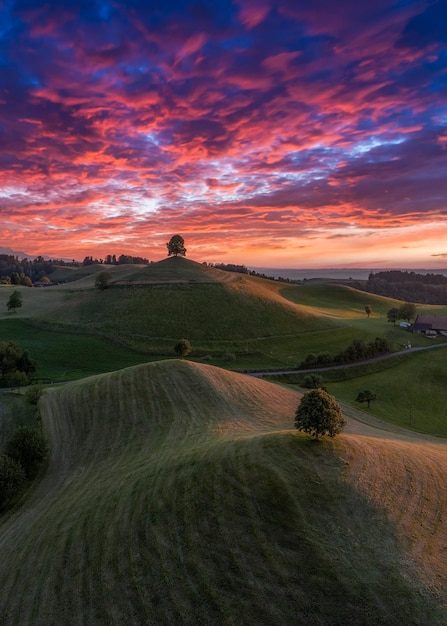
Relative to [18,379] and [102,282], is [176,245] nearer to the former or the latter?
[102,282]

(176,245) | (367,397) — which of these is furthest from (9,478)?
(176,245)

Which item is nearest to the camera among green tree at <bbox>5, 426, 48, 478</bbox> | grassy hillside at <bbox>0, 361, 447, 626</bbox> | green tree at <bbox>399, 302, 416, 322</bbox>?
grassy hillside at <bbox>0, 361, 447, 626</bbox>

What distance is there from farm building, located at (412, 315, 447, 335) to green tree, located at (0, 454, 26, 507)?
12612 cm

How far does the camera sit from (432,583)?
1588cm

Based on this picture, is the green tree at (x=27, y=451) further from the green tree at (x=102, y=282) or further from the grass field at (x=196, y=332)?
the green tree at (x=102, y=282)

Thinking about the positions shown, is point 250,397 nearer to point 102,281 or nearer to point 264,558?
point 264,558

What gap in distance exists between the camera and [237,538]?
741 inches

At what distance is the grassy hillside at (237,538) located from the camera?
15727mm

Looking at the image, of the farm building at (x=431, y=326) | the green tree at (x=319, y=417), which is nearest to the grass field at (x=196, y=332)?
the farm building at (x=431, y=326)

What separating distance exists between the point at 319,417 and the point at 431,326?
11501cm

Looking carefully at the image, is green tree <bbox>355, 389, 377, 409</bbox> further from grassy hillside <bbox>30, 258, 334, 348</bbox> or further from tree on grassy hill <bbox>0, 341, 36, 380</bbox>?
tree on grassy hill <bbox>0, 341, 36, 380</bbox>

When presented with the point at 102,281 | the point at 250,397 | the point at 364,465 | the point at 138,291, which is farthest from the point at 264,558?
the point at 102,281

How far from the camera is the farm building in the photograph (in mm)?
116750

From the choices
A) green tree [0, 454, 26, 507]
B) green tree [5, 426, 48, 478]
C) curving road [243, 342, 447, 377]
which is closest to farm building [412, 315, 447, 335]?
curving road [243, 342, 447, 377]
